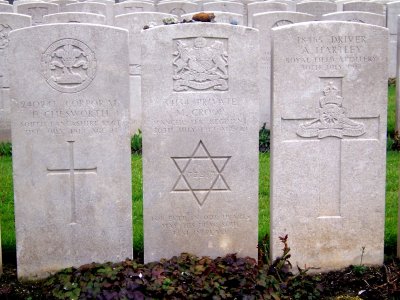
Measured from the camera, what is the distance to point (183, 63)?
17.5 ft

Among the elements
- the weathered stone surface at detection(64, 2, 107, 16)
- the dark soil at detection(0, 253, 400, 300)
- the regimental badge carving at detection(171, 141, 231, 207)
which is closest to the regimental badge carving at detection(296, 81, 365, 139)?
the regimental badge carving at detection(171, 141, 231, 207)

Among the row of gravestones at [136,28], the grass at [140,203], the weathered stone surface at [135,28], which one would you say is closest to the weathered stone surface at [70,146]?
the grass at [140,203]

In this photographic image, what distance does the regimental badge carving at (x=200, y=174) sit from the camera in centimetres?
550

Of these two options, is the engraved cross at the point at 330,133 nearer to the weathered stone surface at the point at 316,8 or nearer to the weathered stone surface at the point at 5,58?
the weathered stone surface at the point at 5,58

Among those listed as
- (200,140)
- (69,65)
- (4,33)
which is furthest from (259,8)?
(69,65)

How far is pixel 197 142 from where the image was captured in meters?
5.48

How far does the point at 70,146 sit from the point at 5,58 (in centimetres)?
425

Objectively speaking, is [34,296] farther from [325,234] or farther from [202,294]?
[325,234]

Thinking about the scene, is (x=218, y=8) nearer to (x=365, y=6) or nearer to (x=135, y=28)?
(x=365, y=6)

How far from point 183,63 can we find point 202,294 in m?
1.70

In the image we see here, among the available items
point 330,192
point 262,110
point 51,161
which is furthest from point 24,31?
point 262,110

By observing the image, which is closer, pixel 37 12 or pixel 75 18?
pixel 75 18

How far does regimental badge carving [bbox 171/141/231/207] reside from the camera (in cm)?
550

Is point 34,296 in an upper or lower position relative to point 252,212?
lower
